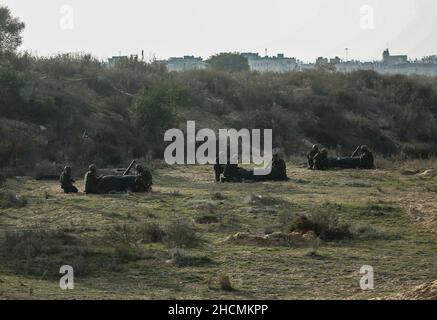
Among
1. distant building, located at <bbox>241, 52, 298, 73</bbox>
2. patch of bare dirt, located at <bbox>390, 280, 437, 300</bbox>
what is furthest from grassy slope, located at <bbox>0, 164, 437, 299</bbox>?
distant building, located at <bbox>241, 52, 298, 73</bbox>

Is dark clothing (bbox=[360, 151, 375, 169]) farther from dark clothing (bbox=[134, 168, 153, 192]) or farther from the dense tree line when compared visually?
dark clothing (bbox=[134, 168, 153, 192])

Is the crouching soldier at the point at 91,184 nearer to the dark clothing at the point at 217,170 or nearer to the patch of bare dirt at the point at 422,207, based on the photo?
the dark clothing at the point at 217,170

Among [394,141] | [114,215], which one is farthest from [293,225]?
[394,141]

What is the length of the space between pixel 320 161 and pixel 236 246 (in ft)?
48.0

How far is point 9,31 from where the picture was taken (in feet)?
158

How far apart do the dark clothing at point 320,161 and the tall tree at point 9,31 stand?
76.1 ft

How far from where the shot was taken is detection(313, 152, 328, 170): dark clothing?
31.5 m

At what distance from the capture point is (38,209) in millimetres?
21844

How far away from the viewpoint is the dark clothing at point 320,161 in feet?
103

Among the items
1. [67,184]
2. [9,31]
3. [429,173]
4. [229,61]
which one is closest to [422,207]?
[429,173]

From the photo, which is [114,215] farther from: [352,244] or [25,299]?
[25,299]

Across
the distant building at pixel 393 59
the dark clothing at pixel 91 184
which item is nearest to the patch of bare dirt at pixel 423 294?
the dark clothing at pixel 91 184

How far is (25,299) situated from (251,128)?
36698mm

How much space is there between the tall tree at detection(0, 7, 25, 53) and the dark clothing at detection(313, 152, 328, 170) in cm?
2320
